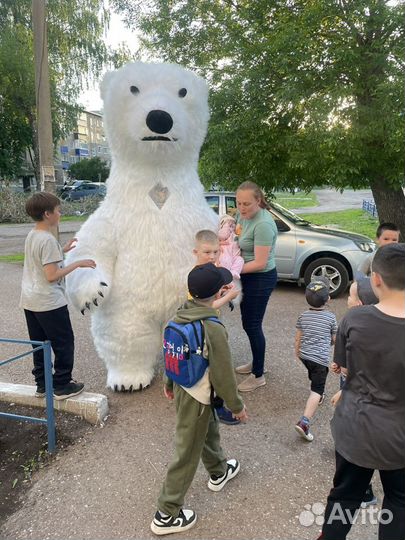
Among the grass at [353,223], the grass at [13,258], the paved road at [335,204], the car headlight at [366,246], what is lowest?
the paved road at [335,204]

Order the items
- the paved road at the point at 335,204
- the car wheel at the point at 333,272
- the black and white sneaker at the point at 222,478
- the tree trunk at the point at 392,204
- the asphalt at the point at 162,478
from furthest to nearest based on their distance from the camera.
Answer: the paved road at the point at 335,204 → the tree trunk at the point at 392,204 → the car wheel at the point at 333,272 → the black and white sneaker at the point at 222,478 → the asphalt at the point at 162,478

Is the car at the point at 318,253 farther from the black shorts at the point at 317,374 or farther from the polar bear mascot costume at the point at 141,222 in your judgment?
the black shorts at the point at 317,374

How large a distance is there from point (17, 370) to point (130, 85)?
2.81 meters

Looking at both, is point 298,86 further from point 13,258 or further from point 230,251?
point 13,258

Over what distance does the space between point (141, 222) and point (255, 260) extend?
904 mm

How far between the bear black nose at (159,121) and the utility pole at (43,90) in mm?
3620

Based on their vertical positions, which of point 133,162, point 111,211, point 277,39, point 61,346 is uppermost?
point 277,39

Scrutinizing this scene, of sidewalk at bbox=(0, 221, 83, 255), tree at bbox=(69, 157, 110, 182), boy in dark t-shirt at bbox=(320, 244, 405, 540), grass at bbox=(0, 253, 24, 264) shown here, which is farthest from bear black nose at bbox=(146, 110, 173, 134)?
tree at bbox=(69, 157, 110, 182)

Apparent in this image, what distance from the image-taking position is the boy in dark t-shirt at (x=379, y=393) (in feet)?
5.35

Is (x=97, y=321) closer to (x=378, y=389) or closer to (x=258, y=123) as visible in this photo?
(x=378, y=389)

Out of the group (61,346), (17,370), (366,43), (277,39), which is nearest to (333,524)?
(61,346)

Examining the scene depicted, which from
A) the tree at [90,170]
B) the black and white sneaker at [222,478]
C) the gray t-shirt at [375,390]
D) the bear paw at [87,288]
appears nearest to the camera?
the gray t-shirt at [375,390]

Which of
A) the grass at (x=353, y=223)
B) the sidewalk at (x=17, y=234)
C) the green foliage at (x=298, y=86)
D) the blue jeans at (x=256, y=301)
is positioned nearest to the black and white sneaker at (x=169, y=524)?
the blue jeans at (x=256, y=301)

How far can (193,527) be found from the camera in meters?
2.22
